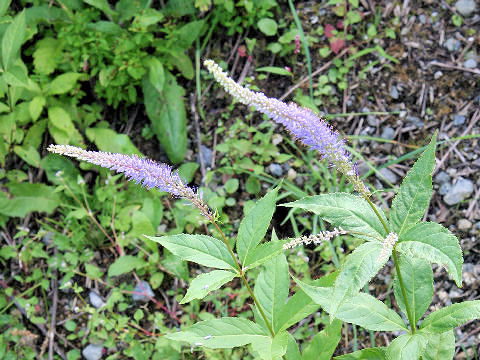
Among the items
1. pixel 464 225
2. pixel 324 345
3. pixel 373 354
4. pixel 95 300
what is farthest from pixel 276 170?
pixel 373 354

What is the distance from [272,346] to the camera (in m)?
1.93

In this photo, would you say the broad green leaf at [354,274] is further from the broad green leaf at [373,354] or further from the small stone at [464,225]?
the small stone at [464,225]

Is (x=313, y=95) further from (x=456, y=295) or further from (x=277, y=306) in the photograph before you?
(x=277, y=306)

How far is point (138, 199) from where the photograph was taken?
391cm

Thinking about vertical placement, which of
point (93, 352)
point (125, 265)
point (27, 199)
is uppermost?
point (27, 199)

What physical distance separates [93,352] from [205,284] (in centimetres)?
205

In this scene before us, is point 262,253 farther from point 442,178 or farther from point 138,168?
point 442,178

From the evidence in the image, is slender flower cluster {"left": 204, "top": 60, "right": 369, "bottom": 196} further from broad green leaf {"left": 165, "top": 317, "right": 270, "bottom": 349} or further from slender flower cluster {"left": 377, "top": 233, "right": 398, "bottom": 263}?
broad green leaf {"left": 165, "top": 317, "right": 270, "bottom": 349}

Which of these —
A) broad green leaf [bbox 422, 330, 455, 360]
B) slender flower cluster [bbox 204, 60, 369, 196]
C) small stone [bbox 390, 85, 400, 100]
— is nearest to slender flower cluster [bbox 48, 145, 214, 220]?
slender flower cluster [bbox 204, 60, 369, 196]

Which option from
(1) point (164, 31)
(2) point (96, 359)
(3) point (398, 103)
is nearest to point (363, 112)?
(3) point (398, 103)

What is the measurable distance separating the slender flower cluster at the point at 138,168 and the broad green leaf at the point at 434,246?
0.73 m

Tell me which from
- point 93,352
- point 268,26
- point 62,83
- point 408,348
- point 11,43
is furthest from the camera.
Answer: point 268,26

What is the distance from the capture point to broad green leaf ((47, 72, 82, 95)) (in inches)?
155

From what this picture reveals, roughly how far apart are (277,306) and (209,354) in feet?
3.36
